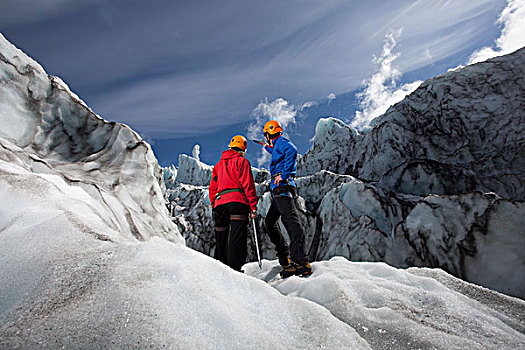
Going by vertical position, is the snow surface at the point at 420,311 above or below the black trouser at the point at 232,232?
below

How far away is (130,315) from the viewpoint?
1024mm

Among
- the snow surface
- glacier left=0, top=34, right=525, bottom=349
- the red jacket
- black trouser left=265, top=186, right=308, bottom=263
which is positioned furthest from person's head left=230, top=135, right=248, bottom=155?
the snow surface

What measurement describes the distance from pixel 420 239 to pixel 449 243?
2.52ft

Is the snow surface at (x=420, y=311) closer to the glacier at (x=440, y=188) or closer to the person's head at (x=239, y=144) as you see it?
the person's head at (x=239, y=144)

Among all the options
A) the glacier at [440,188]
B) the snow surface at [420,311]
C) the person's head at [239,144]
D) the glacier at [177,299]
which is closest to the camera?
the glacier at [177,299]

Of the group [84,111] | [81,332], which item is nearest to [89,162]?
[84,111]

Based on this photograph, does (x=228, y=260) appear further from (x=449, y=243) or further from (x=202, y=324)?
(x=449, y=243)

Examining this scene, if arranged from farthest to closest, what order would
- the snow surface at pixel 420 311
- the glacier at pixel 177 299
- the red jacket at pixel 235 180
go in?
the red jacket at pixel 235 180 < the snow surface at pixel 420 311 < the glacier at pixel 177 299

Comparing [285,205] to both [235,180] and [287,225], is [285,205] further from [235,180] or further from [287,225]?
[235,180]

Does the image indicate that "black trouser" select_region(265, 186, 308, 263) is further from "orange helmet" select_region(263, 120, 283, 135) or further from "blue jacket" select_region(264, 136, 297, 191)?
"orange helmet" select_region(263, 120, 283, 135)

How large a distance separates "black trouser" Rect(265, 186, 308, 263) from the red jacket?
1.11 ft

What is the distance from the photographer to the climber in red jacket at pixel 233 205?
132 inches

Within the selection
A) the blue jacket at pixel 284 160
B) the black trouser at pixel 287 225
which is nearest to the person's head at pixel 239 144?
the blue jacket at pixel 284 160

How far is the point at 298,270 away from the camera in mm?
3117
